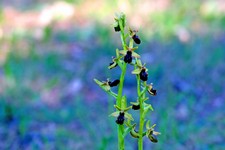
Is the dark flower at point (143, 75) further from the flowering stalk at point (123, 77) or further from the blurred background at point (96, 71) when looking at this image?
the blurred background at point (96, 71)

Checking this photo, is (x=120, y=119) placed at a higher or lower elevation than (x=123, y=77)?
lower

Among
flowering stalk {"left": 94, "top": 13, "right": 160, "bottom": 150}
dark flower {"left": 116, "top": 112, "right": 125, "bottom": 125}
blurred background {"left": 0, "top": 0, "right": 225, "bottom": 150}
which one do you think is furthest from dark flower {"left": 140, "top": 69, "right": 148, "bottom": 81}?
blurred background {"left": 0, "top": 0, "right": 225, "bottom": 150}

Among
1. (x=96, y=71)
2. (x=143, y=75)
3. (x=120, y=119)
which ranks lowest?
(x=120, y=119)

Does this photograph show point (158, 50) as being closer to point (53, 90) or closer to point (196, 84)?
point (196, 84)

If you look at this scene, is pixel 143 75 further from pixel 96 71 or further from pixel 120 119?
pixel 96 71

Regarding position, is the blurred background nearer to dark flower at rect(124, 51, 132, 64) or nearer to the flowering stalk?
the flowering stalk

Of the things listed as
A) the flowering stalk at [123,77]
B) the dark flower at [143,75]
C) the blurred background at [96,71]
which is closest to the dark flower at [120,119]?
the flowering stalk at [123,77]

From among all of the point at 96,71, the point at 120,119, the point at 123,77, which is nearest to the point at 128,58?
the point at 123,77

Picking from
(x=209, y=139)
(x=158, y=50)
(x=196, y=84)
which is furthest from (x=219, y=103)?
(x=158, y=50)

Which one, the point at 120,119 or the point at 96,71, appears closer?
the point at 120,119
